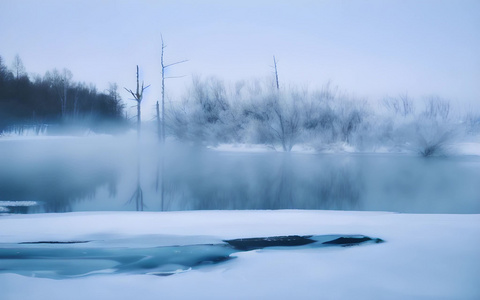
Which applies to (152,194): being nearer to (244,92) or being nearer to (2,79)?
(2,79)

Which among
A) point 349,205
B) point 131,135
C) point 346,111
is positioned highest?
point 346,111

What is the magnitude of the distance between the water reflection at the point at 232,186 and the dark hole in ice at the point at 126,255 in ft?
5.93

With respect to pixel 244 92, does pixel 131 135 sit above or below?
below

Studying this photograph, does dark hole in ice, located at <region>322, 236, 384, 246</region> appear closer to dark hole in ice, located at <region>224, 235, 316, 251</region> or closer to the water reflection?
dark hole in ice, located at <region>224, 235, 316, 251</region>

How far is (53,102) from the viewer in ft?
30.3

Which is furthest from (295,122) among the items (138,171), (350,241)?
(350,241)

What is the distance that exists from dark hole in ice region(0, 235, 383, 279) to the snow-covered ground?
0.09 metres

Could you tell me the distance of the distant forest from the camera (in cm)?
789

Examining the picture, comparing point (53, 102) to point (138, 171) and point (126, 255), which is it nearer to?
point (138, 171)

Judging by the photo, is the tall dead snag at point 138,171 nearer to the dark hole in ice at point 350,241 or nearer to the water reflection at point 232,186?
the water reflection at point 232,186

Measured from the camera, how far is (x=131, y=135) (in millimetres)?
10102

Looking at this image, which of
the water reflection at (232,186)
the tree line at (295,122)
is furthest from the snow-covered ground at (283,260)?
the tree line at (295,122)

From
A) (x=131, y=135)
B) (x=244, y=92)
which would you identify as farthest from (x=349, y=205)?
(x=244, y=92)

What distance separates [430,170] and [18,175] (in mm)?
8808
